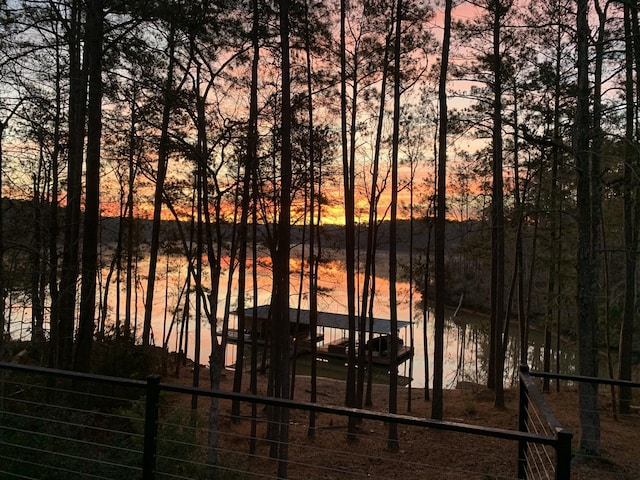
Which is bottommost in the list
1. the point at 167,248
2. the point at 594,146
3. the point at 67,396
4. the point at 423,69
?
the point at 67,396

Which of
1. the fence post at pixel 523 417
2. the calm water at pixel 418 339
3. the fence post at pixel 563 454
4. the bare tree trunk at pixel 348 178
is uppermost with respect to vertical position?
the bare tree trunk at pixel 348 178

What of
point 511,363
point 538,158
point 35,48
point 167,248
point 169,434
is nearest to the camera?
point 169,434

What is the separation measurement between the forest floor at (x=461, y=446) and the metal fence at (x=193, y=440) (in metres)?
0.04

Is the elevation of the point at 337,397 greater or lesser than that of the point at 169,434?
lesser

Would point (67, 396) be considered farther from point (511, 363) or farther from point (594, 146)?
point (511, 363)

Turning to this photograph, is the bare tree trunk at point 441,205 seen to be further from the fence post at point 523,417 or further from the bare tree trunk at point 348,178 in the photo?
the fence post at point 523,417

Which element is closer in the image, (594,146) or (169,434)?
(169,434)

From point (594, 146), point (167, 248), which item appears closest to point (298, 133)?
point (594, 146)

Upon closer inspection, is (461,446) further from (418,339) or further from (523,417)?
(418,339)

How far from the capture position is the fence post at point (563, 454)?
1372mm

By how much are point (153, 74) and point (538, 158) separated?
29.4 ft

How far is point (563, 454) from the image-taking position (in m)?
1.39

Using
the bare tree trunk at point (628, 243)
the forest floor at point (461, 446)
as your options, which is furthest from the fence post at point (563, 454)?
the bare tree trunk at point (628, 243)

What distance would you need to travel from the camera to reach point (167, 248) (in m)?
14.9
